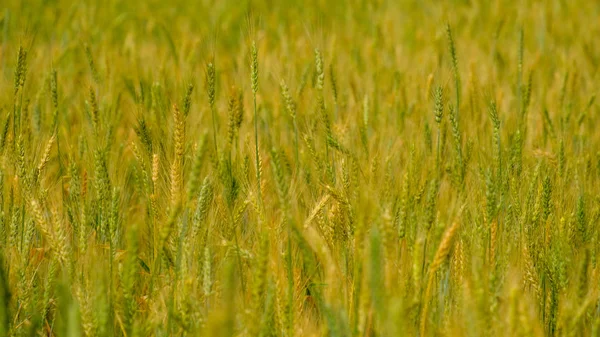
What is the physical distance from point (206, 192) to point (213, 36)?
47 centimetres

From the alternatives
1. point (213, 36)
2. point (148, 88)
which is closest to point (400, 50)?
point (148, 88)

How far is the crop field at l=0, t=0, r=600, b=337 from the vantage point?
113 centimetres

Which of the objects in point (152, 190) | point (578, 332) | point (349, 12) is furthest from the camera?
point (349, 12)

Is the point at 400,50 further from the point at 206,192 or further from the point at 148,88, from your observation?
the point at 206,192

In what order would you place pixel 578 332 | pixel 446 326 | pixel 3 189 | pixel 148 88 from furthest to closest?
pixel 148 88 < pixel 3 189 < pixel 578 332 < pixel 446 326

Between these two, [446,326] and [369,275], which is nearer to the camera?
[369,275]

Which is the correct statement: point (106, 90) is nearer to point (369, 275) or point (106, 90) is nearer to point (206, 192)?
point (206, 192)

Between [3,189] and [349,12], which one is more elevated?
[349,12]

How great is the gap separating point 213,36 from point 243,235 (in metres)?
0.44

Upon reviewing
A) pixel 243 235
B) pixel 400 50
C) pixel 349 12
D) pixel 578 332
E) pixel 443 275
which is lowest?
pixel 578 332

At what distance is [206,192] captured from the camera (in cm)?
137

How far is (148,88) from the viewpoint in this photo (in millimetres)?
2375

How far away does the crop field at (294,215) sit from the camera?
44.4 inches

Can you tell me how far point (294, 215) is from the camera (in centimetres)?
129
